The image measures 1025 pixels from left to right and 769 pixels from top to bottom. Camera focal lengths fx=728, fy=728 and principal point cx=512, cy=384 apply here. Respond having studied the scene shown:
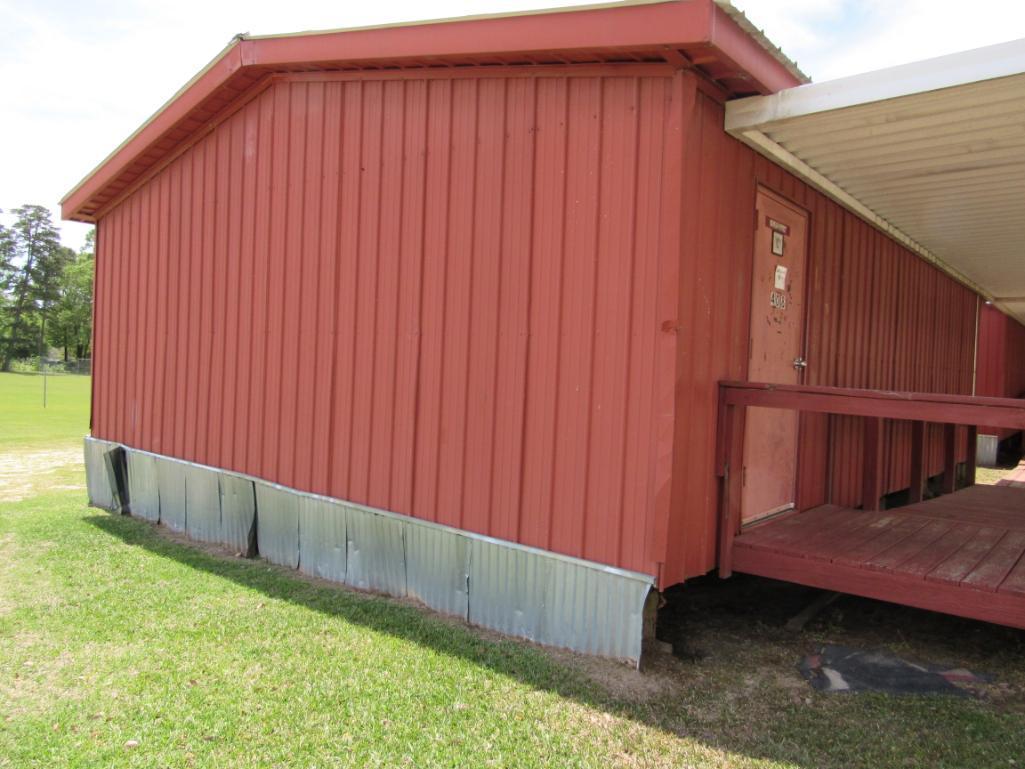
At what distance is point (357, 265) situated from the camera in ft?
16.7

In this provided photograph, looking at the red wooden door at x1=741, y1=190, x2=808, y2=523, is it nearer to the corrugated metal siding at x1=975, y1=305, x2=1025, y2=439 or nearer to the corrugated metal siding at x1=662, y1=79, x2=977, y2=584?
the corrugated metal siding at x1=662, y1=79, x2=977, y2=584

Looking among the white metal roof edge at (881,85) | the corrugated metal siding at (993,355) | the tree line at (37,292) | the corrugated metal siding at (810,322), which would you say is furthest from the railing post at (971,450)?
the tree line at (37,292)

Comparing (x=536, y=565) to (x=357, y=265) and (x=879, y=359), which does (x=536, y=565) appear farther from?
(x=879, y=359)

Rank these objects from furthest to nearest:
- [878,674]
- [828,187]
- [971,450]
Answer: [971,450]
[828,187]
[878,674]

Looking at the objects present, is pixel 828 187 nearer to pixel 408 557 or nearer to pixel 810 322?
pixel 810 322

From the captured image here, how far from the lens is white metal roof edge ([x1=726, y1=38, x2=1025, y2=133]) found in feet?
9.91

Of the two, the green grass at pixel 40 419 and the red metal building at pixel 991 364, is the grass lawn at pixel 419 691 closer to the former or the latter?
the red metal building at pixel 991 364

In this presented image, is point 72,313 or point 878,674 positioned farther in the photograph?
point 72,313

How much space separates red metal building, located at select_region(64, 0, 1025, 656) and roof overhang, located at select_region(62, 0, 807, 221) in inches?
0.6

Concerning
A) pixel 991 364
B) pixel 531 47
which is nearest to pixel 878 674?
pixel 531 47

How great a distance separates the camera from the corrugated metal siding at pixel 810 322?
12.5 feet

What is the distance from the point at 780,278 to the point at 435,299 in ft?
7.40

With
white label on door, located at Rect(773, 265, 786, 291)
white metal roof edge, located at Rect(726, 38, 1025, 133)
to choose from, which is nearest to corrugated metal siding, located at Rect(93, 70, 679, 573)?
white metal roof edge, located at Rect(726, 38, 1025, 133)

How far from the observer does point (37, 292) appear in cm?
5753
